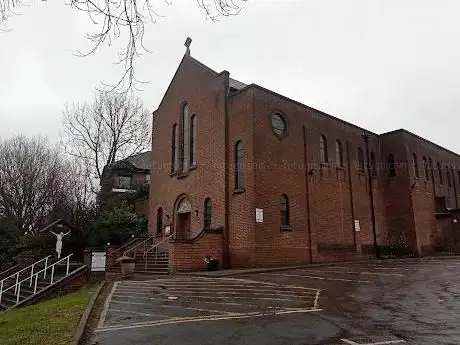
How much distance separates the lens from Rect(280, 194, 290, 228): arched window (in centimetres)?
2023

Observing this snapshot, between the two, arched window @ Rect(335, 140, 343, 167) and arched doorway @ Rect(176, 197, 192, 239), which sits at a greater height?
arched window @ Rect(335, 140, 343, 167)

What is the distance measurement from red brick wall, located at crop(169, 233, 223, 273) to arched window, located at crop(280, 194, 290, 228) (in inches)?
124

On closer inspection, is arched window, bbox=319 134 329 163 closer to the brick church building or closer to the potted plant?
the brick church building

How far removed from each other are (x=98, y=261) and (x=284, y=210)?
29.4ft

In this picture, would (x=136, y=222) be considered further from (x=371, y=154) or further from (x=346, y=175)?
(x=371, y=154)

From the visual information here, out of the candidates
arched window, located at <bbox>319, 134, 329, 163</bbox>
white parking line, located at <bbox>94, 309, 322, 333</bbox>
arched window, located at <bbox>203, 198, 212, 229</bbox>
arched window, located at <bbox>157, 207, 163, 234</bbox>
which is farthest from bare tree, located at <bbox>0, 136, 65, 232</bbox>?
white parking line, located at <bbox>94, 309, 322, 333</bbox>

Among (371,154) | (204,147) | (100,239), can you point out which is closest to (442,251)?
(371,154)

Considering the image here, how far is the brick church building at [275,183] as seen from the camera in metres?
19.3

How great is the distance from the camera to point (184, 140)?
81.4 feet

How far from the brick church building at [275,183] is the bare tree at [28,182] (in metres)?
10.8

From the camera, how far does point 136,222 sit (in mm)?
27188

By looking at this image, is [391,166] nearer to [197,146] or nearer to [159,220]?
[197,146]

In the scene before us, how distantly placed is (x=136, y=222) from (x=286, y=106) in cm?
1242

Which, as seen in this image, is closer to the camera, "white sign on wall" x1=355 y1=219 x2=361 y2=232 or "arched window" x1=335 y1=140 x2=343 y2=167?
"white sign on wall" x1=355 y1=219 x2=361 y2=232
